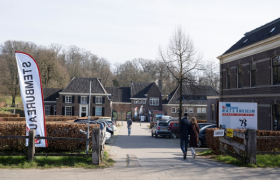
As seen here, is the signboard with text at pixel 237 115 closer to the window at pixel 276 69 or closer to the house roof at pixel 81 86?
the window at pixel 276 69

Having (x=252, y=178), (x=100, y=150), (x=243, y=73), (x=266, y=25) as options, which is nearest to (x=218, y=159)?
(x=252, y=178)

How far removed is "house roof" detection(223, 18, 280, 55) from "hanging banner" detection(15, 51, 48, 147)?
59.2ft

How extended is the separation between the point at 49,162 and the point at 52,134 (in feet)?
7.86

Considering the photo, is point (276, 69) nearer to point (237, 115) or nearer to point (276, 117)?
point (276, 117)

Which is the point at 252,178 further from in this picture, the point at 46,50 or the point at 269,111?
the point at 46,50

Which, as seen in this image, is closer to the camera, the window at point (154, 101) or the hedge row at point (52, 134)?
the hedge row at point (52, 134)

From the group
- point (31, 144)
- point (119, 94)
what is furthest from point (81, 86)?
point (31, 144)

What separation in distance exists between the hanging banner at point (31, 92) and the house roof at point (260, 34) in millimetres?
18048

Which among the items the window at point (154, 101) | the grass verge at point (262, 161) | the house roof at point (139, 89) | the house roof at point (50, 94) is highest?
the house roof at point (139, 89)

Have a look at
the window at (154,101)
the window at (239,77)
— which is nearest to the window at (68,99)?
the window at (154,101)

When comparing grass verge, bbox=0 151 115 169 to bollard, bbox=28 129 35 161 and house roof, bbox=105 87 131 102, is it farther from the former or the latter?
house roof, bbox=105 87 131 102

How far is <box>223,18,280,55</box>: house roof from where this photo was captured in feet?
71.7

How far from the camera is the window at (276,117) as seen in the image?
1942 centimetres

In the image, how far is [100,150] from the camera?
377 inches
